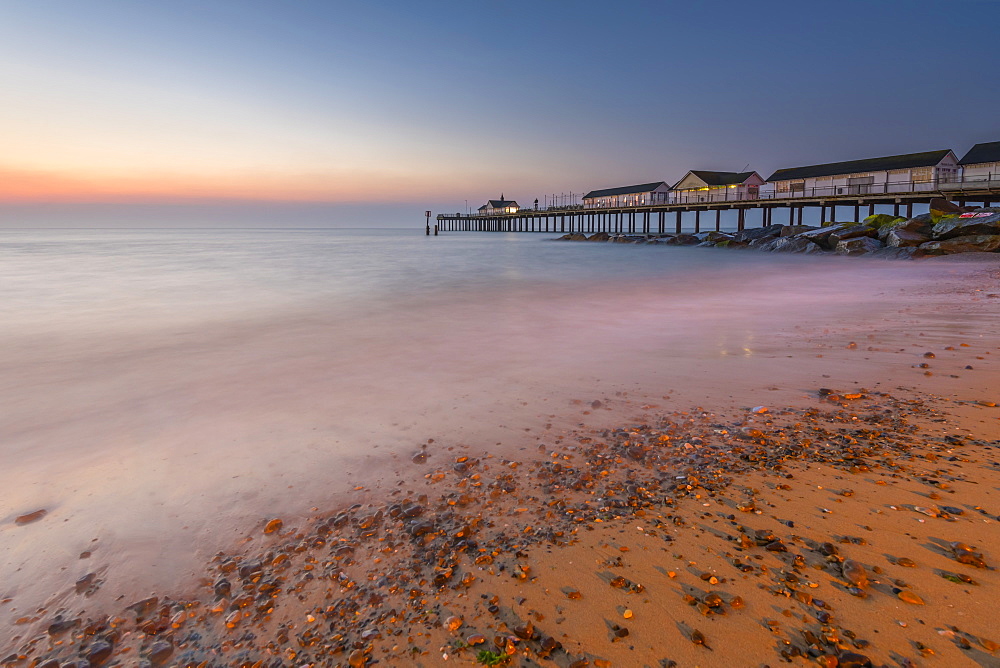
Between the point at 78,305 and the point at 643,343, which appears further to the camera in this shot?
the point at 78,305

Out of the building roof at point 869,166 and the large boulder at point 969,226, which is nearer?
the large boulder at point 969,226

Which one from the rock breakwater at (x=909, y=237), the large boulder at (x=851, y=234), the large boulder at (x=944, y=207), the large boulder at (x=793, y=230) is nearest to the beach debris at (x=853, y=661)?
the rock breakwater at (x=909, y=237)

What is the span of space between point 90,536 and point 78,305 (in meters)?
16.0

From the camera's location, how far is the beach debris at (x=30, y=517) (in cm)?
385

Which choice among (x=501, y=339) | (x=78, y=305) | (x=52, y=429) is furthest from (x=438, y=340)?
(x=78, y=305)

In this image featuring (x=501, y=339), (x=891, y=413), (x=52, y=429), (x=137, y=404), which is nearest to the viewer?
(x=891, y=413)

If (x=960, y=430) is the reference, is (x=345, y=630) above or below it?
below

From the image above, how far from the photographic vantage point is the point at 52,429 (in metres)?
5.84

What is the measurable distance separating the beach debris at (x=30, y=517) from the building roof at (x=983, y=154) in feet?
169

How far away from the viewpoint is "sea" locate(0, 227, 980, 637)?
3.76 metres

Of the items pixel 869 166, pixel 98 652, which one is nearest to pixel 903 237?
pixel 869 166

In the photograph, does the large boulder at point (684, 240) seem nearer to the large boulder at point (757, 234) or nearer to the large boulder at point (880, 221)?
the large boulder at point (757, 234)

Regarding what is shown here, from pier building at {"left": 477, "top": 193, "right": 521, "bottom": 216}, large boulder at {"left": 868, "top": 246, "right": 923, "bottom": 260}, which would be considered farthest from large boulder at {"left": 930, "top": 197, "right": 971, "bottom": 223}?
pier building at {"left": 477, "top": 193, "right": 521, "bottom": 216}

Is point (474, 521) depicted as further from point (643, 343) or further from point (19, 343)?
point (19, 343)
